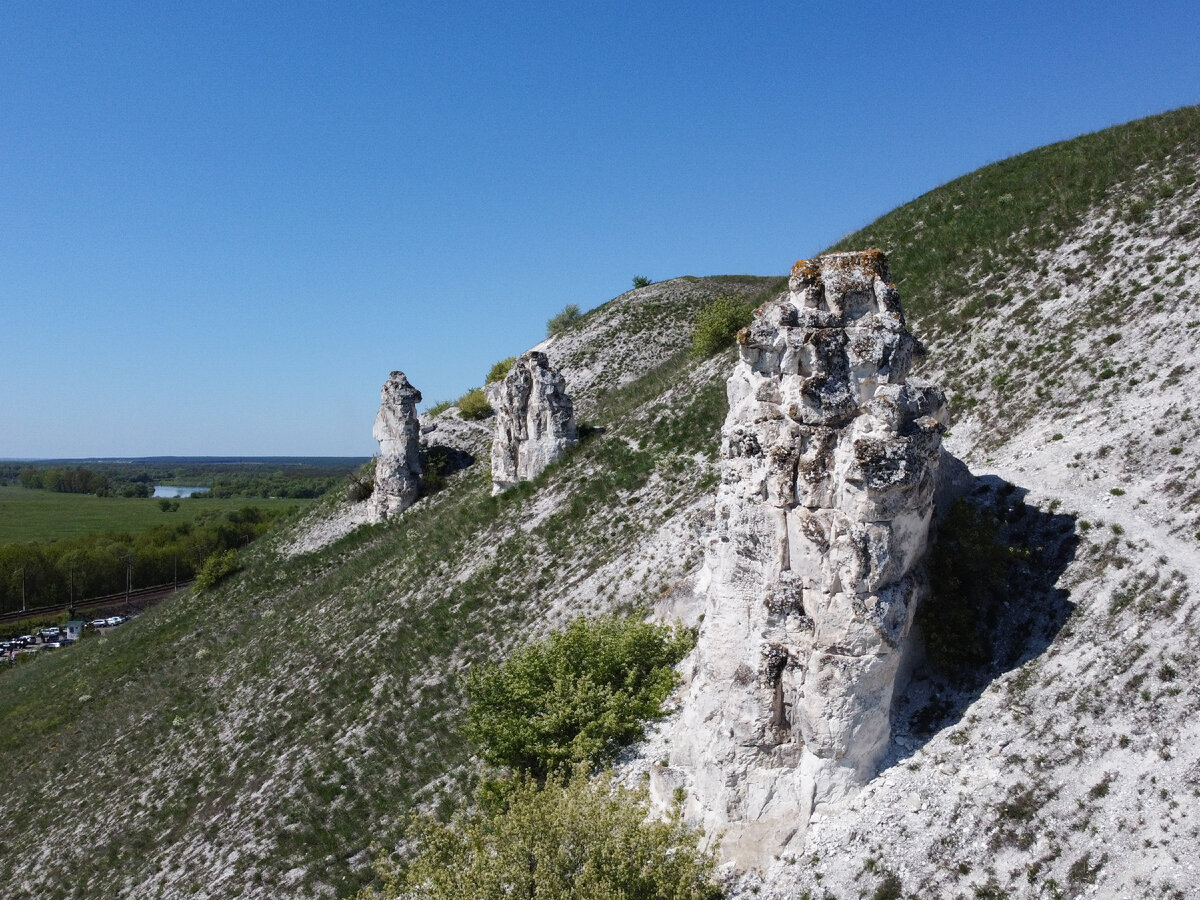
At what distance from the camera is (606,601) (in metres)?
24.6

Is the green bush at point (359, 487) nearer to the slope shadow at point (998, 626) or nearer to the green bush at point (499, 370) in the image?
the green bush at point (499, 370)

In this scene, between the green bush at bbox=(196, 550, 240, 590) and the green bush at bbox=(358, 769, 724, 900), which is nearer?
the green bush at bbox=(358, 769, 724, 900)

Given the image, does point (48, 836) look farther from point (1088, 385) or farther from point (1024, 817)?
point (1088, 385)

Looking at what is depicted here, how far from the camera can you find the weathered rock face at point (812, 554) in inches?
493

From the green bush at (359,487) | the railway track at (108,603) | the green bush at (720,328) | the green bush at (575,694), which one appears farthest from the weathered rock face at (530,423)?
the railway track at (108,603)

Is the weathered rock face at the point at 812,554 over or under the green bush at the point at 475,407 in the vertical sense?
under

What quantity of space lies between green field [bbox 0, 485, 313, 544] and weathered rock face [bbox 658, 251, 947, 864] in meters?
121

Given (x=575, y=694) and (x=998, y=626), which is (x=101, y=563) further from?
(x=998, y=626)

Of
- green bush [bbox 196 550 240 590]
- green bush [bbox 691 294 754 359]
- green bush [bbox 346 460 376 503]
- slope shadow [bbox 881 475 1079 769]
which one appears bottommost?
green bush [bbox 196 550 240 590]

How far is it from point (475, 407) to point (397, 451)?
32.1ft

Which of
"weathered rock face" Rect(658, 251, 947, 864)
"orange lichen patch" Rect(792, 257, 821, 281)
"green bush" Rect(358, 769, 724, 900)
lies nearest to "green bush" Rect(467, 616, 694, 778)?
"weathered rock face" Rect(658, 251, 947, 864)

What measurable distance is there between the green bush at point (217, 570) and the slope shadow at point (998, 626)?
4531cm

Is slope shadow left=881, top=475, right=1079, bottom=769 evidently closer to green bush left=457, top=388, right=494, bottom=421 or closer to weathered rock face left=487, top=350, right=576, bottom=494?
weathered rock face left=487, top=350, right=576, bottom=494

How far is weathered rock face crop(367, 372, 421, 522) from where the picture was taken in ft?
149
